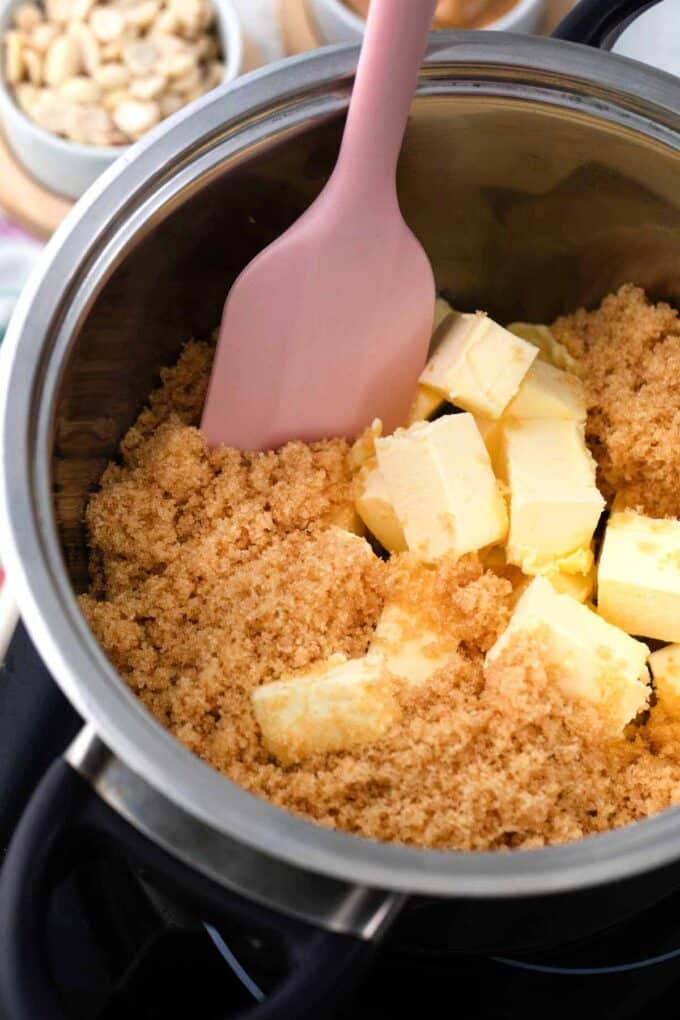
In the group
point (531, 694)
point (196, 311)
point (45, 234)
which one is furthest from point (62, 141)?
point (531, 694)

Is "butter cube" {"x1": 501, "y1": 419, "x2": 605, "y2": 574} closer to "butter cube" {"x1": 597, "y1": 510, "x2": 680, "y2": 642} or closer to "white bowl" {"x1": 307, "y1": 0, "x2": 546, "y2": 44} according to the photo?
"butter cube" {"x1": 597, "y1": 510, "x2": 680, "y2": 642}

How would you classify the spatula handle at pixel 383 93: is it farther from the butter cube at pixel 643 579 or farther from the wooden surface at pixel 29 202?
the wooden surface at pixel 29 202

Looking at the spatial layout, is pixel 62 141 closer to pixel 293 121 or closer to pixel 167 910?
pixel 293 121

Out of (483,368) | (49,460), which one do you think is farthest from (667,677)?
(49,460)

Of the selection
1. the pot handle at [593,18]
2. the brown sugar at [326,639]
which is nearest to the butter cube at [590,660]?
the brown sugar at [326,639]

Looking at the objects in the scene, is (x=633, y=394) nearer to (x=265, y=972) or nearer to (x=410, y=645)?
(x=410, y=645)

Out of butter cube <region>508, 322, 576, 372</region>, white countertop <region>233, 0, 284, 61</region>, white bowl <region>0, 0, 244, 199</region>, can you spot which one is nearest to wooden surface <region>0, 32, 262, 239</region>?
white bowl <region>0, 0, 244, 199</region>

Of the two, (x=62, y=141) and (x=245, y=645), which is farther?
(x=62, y=141)
